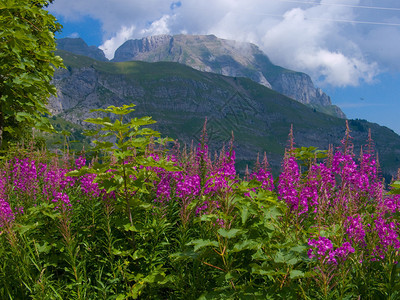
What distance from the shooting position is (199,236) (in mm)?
4812

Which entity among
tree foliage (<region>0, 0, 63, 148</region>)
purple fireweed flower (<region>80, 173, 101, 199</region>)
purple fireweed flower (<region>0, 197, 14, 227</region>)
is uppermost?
tree foliage (<region>0, 0, 63, 148</region>)

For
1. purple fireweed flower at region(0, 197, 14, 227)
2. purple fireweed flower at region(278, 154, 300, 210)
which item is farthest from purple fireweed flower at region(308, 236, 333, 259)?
purple fireweed flower at region(0, 197, 14, 227)

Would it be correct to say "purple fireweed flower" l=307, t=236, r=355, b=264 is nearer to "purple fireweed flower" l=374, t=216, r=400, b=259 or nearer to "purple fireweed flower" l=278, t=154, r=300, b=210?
"purple fireweed flower" l=374, t=216, r=400, b=259

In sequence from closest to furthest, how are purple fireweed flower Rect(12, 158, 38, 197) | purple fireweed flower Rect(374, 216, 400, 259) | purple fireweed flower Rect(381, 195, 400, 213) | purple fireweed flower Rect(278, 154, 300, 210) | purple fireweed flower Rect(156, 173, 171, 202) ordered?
purple fireweed flower Rect(374, 216, 400, 259) → purple fireweed flower Rect(278, 154, 300, 210) → purple fireweed flower Rect(381, 195, 400, 213) → purple fireweed flower Rect(156, 173, 171, 202) → purple fireweed flower Rect(12, 158, 38, 197)

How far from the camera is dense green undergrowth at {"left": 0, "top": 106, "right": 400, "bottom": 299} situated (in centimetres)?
364

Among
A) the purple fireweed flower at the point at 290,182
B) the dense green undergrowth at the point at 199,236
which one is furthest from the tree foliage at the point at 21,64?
the purple fireweed flower at the point at 290,182

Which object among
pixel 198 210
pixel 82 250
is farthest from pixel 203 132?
pixel 82 250

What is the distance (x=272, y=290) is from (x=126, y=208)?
2718 millimetres

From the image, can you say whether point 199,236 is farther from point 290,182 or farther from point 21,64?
point 21,64

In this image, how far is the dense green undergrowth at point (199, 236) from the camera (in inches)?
143

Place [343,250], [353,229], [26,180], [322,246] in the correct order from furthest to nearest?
[26,180] → [353,229] → [343,250] → [322,246]

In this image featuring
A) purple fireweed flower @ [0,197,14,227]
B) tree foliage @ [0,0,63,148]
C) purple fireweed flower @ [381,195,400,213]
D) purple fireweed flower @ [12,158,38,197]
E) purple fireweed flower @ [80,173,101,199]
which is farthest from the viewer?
tree foliage @ [0,0,63,148]

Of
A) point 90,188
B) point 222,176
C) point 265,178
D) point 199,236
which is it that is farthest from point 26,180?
point 265,178

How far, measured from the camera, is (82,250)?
495 centimetres
